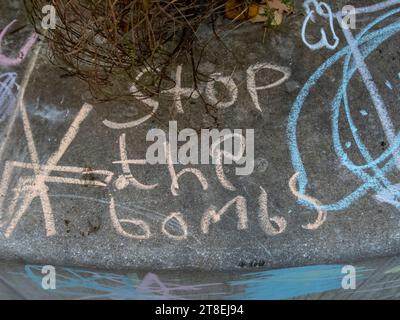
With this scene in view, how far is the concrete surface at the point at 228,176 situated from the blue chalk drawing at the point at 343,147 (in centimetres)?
2

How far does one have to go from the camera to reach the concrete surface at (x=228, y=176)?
262 cm

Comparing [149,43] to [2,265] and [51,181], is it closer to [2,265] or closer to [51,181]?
[51,181]

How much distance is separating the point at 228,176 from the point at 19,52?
1.46 metres

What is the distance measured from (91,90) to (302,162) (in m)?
1.30

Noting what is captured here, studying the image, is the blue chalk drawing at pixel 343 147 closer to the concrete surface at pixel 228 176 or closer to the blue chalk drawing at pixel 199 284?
the concrete surface at pixel 228 176

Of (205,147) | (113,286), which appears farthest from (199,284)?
(205,147)

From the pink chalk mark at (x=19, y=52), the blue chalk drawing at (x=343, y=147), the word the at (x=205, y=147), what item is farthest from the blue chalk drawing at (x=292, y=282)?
the pink chalk mark at (x=19, y=52)

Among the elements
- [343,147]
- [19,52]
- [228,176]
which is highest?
[19,52]

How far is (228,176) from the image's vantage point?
2.65 m

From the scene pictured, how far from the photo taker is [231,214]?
2.63 metres

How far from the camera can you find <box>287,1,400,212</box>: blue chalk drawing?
2635 mm

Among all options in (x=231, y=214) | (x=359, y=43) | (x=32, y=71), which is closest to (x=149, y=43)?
(x=32, y=71)

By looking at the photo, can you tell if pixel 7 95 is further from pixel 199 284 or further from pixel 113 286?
pixel 199 284

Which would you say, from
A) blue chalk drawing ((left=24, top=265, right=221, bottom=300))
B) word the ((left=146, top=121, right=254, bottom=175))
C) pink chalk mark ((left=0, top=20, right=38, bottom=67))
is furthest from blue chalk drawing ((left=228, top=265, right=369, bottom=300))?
pink chalk mark ((left=0, top=20, right=38, bottom=67))
